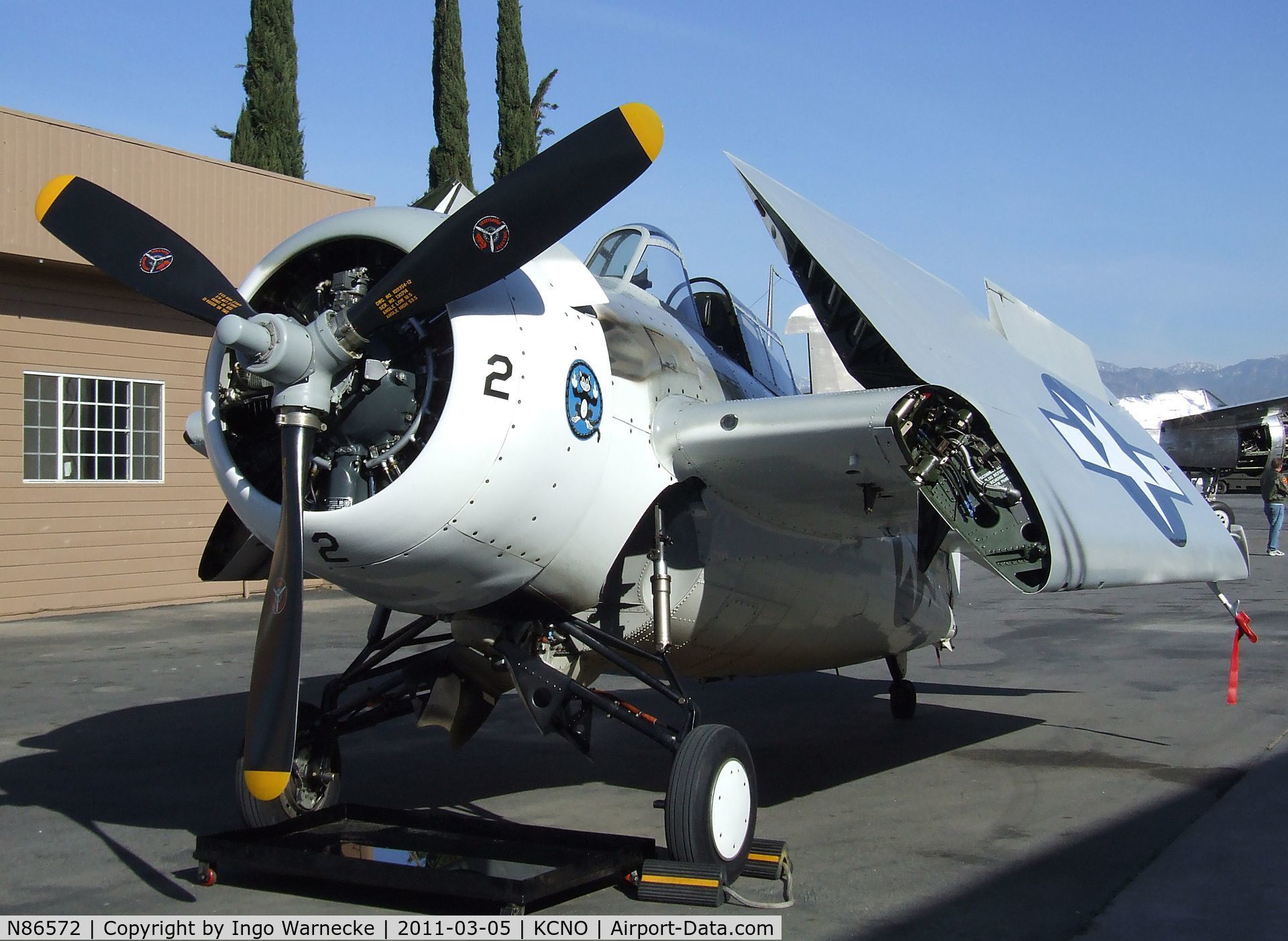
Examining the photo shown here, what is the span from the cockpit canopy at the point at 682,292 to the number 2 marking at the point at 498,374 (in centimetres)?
181

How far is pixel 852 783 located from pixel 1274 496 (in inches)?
830

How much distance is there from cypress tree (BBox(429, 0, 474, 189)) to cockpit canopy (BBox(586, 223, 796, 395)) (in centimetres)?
2163

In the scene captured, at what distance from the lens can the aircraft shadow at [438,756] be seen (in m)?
6.65

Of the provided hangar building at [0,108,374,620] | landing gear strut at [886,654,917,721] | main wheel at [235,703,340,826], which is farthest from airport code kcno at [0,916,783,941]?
hangar building at [0,108,374,620]

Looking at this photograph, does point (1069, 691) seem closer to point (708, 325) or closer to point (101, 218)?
point (708, 325)

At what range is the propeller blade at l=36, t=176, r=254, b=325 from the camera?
4.96 metres

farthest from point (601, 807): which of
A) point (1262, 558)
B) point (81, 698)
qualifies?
point (1262, 558)

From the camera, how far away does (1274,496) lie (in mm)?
24781

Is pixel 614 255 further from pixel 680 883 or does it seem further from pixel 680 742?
pixel 680 883

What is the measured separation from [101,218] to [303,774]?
274 centimetres

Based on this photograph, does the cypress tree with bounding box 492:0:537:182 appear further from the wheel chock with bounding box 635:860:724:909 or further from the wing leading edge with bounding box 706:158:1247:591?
the wheel chock with bounding box 635:860:724:909

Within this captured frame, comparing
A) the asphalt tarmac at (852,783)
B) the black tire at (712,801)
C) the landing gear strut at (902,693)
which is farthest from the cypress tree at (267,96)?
the black tire at (712,801)

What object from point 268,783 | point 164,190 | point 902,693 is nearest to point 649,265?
point 268,783

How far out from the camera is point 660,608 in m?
5.60
